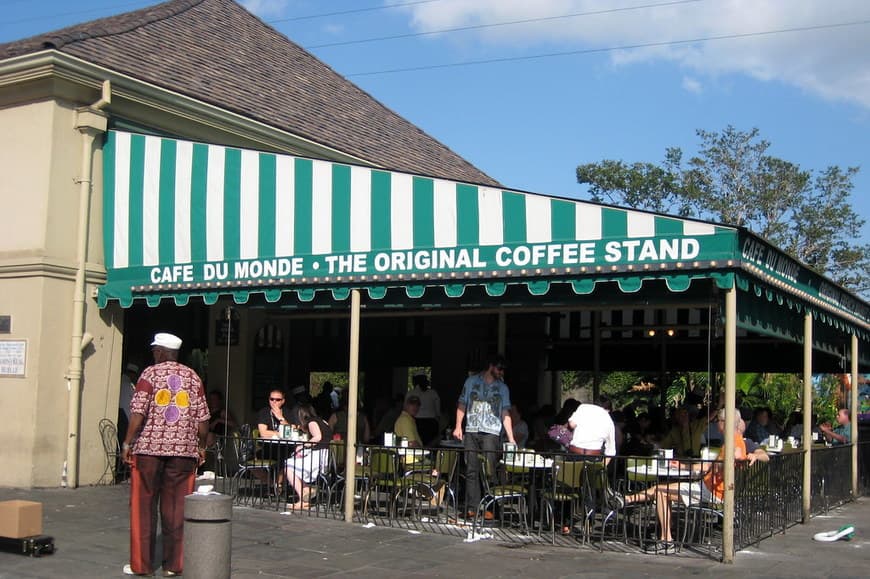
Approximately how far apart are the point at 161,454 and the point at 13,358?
5916 mm

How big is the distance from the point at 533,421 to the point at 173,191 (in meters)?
6.06

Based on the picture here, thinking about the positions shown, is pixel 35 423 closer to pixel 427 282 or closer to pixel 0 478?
pixel 0 478

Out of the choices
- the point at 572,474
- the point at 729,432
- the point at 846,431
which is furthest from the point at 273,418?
the point at 846,431

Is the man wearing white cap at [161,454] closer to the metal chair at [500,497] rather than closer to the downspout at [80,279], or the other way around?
the metal chair at [500,497]

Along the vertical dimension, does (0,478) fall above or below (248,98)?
below

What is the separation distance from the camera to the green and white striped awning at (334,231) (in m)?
9.69

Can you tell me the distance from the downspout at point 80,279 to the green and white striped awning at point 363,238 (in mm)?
294

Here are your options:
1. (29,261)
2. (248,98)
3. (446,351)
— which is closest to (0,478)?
(29,261)

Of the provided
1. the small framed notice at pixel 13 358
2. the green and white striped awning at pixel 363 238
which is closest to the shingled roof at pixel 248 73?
the green and white striped awning at pixel 363 238

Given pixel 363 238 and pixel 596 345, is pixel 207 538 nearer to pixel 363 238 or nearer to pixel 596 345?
pixel 363 238

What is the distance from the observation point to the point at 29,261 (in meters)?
12.8

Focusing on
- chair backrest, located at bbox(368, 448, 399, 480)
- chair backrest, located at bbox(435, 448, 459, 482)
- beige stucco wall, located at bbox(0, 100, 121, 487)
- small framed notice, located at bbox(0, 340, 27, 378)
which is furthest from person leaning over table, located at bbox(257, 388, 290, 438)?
small framed notice, located at bbox(0, 340, 27, 378)

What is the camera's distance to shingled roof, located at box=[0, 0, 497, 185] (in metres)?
14.6

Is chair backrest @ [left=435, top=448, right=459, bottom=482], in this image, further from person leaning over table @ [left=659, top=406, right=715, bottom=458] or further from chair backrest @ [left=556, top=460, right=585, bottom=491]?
person leaning over table @ [left=659, top=406, right=715, bottom=458]
